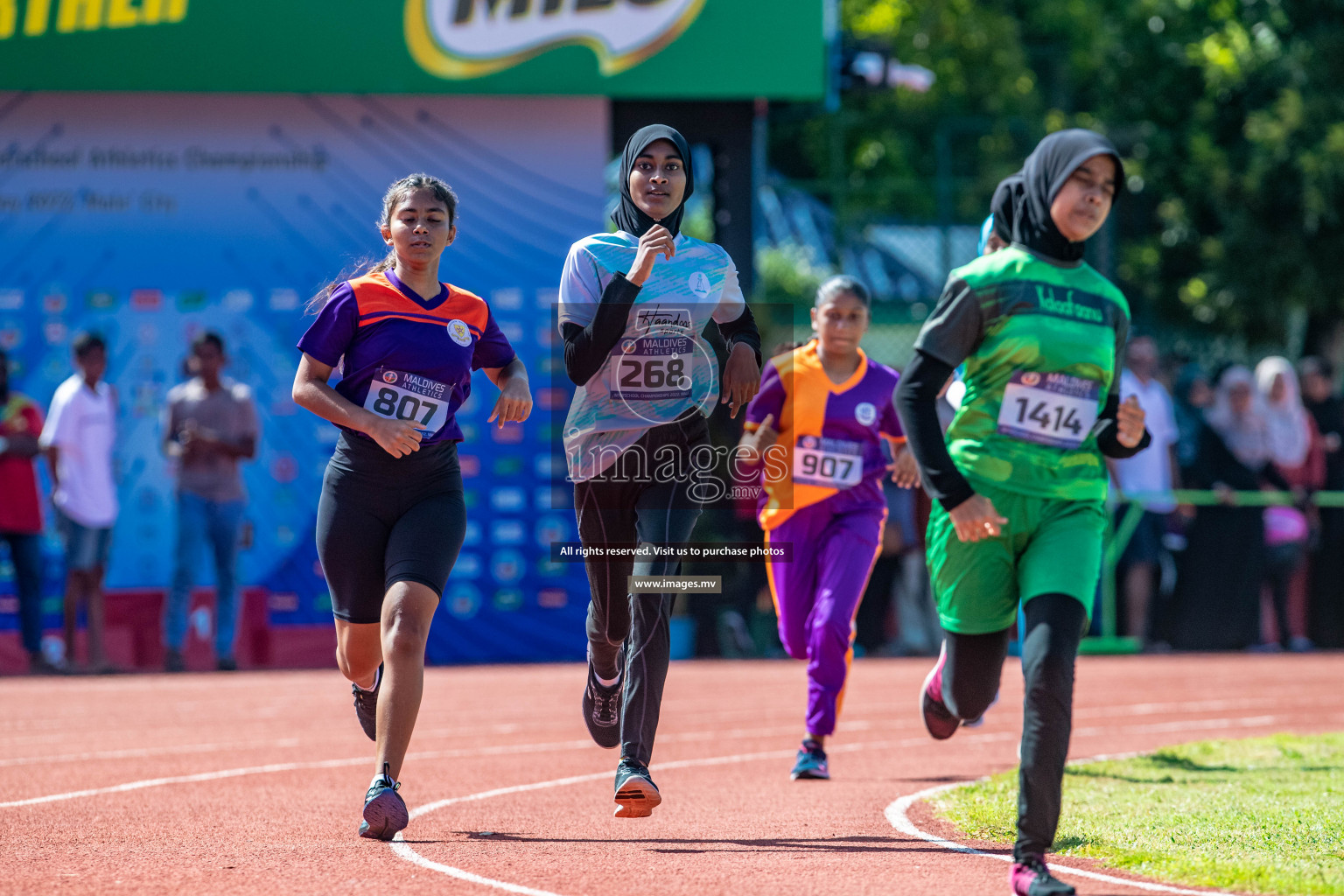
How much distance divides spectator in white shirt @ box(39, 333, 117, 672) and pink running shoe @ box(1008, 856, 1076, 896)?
11.4 m

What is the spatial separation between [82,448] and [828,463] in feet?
27.3

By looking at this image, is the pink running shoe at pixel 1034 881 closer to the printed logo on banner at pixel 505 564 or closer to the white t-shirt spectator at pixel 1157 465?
the printed logo on banner at pixel 505 564

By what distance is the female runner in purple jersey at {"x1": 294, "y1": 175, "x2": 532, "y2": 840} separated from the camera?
635cm

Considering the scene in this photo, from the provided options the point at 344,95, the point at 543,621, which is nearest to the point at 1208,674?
the point at 543,621

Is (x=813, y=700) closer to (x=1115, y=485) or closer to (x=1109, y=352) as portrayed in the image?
(x=1109, y=352)

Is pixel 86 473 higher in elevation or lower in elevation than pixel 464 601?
higher

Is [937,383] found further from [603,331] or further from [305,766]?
[305,766]

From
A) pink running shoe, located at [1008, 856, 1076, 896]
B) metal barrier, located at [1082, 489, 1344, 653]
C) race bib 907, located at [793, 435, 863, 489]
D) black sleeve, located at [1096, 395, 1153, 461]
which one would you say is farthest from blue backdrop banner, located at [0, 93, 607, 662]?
pink running shoe, located at [1008, 856, 1076, 896]

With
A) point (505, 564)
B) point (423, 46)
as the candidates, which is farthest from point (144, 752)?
point (423, 46)

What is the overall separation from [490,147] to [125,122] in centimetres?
327

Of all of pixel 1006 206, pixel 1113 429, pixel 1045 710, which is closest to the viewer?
pixel 1045 710

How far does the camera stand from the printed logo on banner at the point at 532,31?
51.0 ft

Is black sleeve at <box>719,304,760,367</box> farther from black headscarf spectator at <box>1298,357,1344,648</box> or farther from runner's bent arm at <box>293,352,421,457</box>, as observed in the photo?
black headscarf spectator at <box>1298,357,1344,648</box>

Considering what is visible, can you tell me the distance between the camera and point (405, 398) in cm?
649
